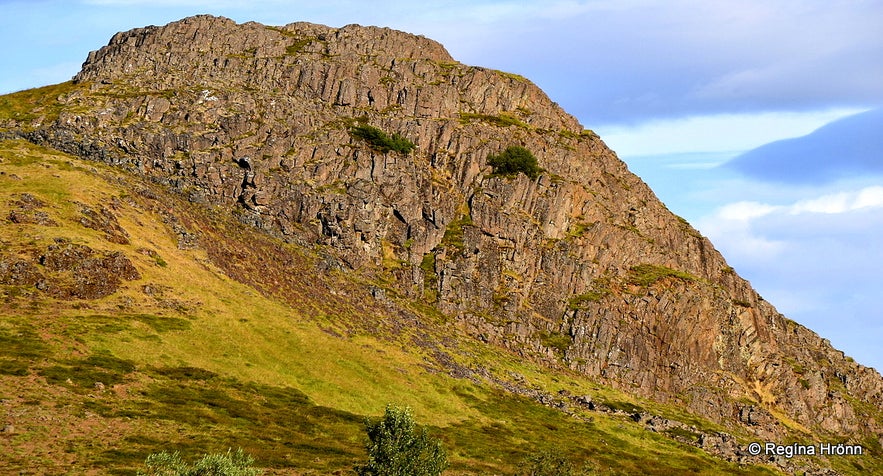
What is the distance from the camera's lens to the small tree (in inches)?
3295

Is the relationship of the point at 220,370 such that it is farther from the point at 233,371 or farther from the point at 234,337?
the point at 234,337

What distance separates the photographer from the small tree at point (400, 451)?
83688 mm

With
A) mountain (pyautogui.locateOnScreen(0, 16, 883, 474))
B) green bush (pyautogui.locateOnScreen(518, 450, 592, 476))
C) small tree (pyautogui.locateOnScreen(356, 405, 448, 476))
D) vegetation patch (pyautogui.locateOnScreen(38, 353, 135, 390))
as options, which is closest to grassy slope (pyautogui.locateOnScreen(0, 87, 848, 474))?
vegetation patch (pyautogui.locateOnScreen(38, 353, 135, 390))

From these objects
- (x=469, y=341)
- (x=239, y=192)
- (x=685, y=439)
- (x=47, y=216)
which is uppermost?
(x=239, y=192)

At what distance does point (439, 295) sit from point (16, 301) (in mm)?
102616

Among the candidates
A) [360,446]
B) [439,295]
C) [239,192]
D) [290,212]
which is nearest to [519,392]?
[439,295]

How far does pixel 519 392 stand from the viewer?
17175 cm

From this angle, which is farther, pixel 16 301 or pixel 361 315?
pixel 361 315

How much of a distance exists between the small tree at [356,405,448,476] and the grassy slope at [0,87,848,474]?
14510 millimetres

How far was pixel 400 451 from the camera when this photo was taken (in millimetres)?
85312

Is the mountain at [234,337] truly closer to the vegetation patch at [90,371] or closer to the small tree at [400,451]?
the vegetation patch at [90,371]

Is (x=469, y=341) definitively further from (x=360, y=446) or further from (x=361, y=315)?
(x=360, y=446)

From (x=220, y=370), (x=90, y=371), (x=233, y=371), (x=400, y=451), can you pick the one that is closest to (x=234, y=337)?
(x=233, y=371)

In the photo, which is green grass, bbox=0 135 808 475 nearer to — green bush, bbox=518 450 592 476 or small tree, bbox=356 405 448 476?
small tree, bbox=356 405 448 476
